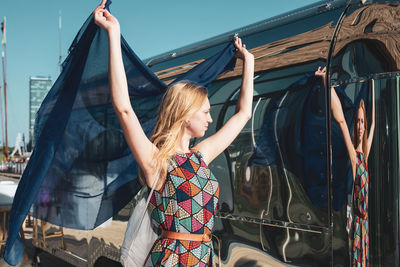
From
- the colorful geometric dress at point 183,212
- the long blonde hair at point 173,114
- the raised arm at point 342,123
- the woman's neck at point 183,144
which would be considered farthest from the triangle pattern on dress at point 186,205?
the raised arm at point 342,123

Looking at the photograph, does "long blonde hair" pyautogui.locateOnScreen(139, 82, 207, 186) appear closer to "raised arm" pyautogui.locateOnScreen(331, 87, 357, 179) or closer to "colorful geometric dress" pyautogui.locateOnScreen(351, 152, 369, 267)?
"raised arm" pyautogui.locateOnScreen(331, 87, 357, 179)

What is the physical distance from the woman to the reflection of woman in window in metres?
0.74

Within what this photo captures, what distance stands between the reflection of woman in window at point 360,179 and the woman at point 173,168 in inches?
28.9

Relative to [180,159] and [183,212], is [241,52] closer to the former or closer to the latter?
[180,159]

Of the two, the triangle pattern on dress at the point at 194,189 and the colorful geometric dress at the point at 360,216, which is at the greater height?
the triangle pattern on dress at the point at 194,189

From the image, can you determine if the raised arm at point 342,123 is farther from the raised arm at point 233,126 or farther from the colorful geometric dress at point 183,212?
the colorful geometric dress at point 183,212

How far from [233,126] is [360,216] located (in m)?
0.77

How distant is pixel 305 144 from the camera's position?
232cm

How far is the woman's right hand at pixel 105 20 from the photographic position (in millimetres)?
1847

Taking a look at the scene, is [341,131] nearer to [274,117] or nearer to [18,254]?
[274,117]

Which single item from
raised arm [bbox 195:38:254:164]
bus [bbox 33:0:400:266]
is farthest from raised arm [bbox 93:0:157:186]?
bus [bbox 33:0:400:266]

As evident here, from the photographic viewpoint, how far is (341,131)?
219cm

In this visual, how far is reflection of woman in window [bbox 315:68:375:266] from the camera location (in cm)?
208

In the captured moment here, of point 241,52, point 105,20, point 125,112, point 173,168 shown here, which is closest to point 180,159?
point 173,168
